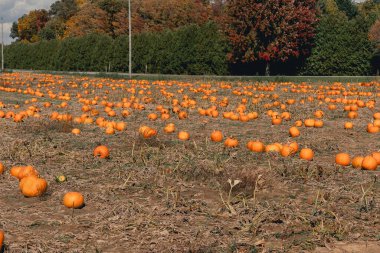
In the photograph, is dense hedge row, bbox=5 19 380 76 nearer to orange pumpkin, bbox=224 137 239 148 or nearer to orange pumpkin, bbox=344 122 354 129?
orange pumpkin, bbox=344 122 354 129

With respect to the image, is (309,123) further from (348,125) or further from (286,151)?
(286,151)

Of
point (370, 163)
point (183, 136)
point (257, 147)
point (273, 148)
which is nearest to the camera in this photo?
point (370, 163)

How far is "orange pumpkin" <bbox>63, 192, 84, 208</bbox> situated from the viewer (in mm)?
5340

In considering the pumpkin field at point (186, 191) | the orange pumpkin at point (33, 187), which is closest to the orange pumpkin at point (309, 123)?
the pumpkin field at point (186, 191)

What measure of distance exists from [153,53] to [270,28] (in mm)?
11181

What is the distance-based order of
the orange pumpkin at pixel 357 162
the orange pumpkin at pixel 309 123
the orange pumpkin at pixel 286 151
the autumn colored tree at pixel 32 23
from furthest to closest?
the autumn colored tree at pixel 32 23 → the orange pumpkin at pixel 309 123 → the orange pumpkin at pixel 286 151 → the orange pumpkin at pixel 357 162

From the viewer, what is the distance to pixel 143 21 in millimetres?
69188

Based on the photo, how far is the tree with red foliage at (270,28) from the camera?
117 ft

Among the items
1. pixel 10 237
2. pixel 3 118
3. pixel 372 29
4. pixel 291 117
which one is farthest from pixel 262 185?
pixel 372 29

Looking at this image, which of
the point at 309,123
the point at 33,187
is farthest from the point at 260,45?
the point at 33,187

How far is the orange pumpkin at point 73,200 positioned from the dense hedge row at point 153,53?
34.2m

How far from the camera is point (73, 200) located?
5.34 meters

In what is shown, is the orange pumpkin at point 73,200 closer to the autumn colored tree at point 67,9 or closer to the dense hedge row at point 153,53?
the dense hedge row at point 153,53

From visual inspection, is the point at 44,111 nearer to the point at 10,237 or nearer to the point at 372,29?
the point at 10,237
